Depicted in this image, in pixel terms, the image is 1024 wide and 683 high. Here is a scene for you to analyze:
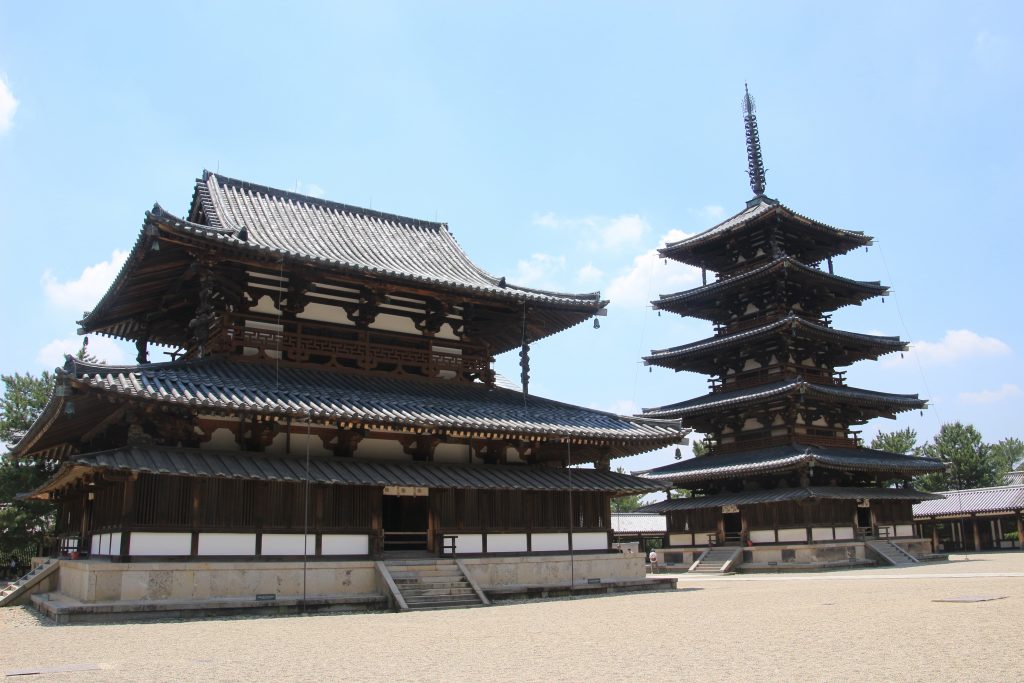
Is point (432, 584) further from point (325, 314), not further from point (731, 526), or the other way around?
point (731, 526)

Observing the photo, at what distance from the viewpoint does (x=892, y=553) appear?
3872 centimetres

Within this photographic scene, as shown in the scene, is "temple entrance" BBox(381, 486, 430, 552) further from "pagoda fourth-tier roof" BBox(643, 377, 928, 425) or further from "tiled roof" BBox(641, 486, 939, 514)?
"pagoda fourth-tier roof" BBox(643, 377, 928, 425)

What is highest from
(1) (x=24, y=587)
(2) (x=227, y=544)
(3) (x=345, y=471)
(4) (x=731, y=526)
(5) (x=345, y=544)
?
(3) (x=345, y=471)

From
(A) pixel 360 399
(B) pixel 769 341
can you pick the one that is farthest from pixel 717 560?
(A) pixel 360 399

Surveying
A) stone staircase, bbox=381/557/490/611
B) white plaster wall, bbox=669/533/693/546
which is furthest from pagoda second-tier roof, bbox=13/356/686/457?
white plaster wall, bbox=669/533/693/546

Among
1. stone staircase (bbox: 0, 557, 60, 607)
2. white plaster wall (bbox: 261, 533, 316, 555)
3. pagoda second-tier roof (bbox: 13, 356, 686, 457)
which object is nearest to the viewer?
pagoda second-tier roof (bbox: 13, 356, 686, 457)

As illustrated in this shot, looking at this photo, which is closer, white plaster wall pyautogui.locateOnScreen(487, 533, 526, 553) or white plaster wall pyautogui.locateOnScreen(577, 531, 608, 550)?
white plaster wall pyautogui.locateOnScreen(487, 533, 526, 553)

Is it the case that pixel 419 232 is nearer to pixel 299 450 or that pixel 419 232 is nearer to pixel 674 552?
pixel 299 450

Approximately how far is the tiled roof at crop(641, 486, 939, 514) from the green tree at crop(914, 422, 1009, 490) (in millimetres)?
37347

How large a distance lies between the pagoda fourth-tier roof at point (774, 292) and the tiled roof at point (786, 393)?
214 inches

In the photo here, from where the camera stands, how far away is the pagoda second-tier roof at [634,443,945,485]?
38.2 metres

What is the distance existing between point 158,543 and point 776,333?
33476 millimetres

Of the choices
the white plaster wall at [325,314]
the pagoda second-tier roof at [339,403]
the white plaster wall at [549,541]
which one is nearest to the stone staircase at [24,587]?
the pagoda second-tier roof at [339,403]

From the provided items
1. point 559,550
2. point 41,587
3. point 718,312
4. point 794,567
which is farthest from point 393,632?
point 718,312
